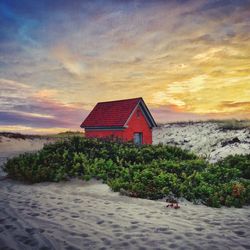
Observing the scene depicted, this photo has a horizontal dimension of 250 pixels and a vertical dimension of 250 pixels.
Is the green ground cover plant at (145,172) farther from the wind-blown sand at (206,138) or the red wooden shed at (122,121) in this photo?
the wind-blown sand at (206,138)

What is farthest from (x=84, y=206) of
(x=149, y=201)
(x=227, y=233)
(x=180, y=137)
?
(x=180, y=137)

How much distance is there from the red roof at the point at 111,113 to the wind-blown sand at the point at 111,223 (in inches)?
632

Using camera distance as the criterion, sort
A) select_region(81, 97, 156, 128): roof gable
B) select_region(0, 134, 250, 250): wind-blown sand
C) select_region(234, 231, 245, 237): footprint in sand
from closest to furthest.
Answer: select_region(0, 134, 250, 250): wind-blown sand, select_region(234, 231, 245, 237): footprint in sand, select_region(81, 97, 156, 128): roof gable

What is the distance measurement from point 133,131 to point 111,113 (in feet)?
8.88

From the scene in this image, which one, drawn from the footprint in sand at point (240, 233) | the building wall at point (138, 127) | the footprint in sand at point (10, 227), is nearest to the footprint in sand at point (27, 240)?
the footprint in sand at point (10, 227)

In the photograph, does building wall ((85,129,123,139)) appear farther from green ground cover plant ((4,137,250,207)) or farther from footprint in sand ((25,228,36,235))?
footprint in sand ((25,228,36,235))

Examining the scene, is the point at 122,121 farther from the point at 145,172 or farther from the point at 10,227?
the point at 10,227

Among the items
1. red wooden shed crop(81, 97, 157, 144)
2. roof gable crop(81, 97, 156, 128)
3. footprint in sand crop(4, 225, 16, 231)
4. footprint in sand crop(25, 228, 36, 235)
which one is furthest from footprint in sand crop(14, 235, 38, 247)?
roof gable crop(81, 97, 156, 128)

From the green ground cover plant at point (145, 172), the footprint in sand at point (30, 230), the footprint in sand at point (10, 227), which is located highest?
the green ground cover plant at point (145, 172)

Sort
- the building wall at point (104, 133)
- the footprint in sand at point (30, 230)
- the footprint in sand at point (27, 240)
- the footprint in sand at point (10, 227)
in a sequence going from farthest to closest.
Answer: the building wall at point (104, 133)
the footprint in sand at point (10, 227)
the footprint in sand at point (30, 230)
the footprint in sand at point (27, 240)

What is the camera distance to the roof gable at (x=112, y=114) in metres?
26.2

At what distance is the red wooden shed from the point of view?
26.1 meters

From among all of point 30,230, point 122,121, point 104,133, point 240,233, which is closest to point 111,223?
point 30,230

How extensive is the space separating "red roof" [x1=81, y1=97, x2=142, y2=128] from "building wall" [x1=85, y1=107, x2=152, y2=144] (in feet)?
2.17
